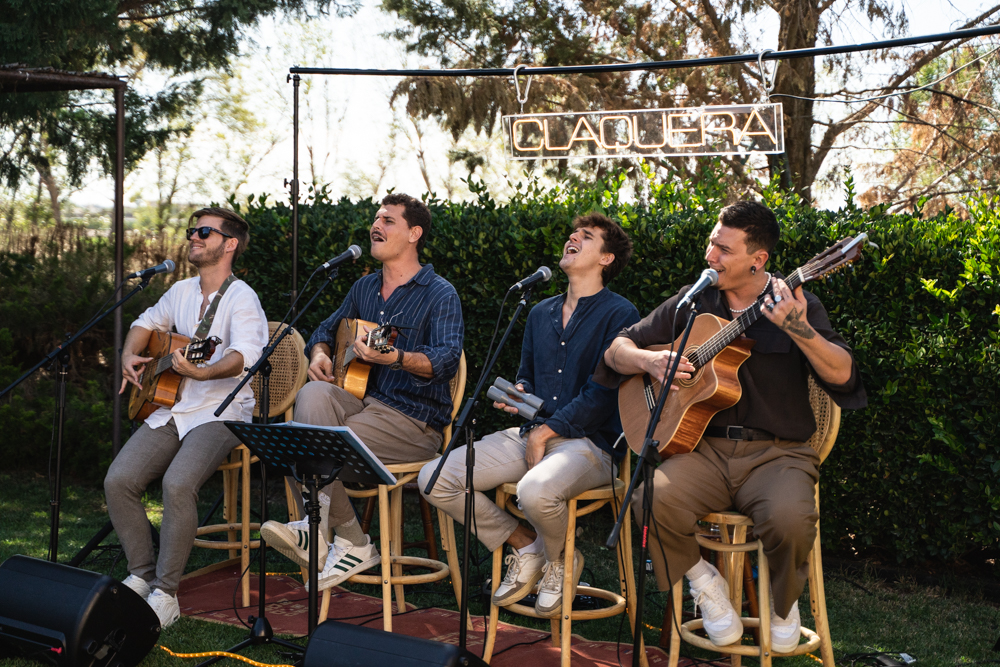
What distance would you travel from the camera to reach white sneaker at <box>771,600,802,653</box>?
2734mm

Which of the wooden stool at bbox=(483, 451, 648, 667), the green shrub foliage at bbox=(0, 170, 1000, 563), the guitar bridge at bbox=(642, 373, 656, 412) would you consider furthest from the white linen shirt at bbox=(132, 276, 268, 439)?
the guitar bridge at bbox=(642, 373, 656, 412)

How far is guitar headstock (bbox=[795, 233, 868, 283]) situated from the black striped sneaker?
189 cm

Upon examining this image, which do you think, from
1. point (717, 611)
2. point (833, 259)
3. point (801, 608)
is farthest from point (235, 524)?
point (833, 259)

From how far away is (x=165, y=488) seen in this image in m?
3.43

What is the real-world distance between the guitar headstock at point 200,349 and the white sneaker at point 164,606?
0.92 meters

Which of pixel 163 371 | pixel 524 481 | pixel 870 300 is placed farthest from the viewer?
pixel 870 300

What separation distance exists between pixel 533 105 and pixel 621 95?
3.63 feet

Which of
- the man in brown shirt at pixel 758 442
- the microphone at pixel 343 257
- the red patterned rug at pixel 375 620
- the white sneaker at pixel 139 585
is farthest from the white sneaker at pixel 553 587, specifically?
the white sneaker at pixel 139 585

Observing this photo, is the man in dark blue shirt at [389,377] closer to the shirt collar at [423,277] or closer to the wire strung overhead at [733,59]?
the shirt collar at [423,277]

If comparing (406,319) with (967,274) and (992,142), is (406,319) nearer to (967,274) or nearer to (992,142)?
(967,274)

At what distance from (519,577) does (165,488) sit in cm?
144

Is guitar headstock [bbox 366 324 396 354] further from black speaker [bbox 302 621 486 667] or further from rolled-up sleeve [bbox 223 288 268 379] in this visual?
black speaker [bbox 302 621 486 667]

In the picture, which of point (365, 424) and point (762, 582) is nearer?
point (762, 582)

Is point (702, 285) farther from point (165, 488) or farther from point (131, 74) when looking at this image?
point (131, 74)
